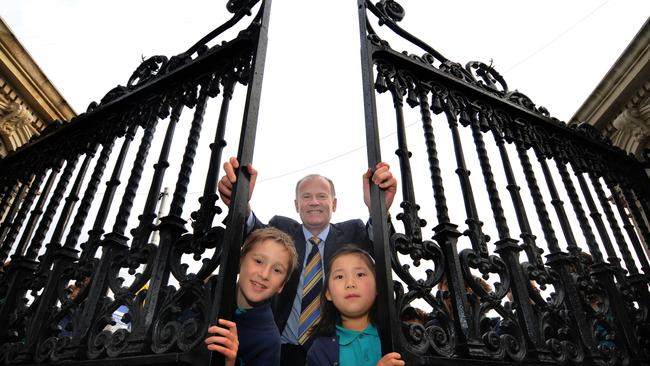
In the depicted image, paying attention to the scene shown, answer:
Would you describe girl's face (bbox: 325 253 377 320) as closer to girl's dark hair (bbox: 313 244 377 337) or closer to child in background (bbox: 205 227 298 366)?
girl's dark hair (bbox: 313 244 377 337)

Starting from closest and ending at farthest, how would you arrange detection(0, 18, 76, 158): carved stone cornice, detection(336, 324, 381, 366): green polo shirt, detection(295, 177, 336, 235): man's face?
detection(336, 324, 381, 366): green polo shirt → detection(295, 177, 336, 235): man's face → detection(0, 18, 76, 158): carved stone cornice

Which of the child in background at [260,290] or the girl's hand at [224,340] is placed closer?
the girl's hand at [224,340]

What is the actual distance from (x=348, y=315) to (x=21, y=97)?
419 centimetres

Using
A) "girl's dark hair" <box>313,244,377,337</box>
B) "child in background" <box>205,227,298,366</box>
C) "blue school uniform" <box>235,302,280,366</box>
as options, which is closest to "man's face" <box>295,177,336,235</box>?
"child in background" <box>205,227,298,366</box>

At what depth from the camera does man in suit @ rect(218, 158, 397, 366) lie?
2.02 m

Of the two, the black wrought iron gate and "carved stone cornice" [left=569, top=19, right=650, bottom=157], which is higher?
"carved stone cornice" [left=569, top=19, right=650, bottom=157]

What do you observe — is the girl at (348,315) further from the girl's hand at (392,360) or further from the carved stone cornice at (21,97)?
the carved stone cornice at (21,97)

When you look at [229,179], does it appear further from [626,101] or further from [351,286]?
[626,101]

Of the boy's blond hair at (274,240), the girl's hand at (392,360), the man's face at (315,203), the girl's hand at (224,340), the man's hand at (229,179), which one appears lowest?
the girl's hand at (392,360)

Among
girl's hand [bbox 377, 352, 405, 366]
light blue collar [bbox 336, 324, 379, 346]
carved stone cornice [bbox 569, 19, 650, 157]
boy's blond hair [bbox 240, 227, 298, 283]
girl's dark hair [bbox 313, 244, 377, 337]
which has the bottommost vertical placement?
girl's hand [bbox 377, 352, 405, 366]

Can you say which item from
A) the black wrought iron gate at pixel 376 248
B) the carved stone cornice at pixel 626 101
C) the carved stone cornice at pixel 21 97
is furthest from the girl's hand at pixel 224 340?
the carved stone cornice at pixel 626 101

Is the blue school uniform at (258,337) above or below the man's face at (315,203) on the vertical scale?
below

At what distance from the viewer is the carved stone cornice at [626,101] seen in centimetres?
356

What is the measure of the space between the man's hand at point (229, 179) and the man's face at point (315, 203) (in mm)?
585
